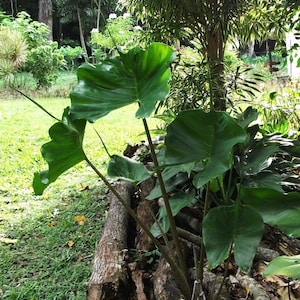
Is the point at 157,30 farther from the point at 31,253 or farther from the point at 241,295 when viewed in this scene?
the point at 241,295

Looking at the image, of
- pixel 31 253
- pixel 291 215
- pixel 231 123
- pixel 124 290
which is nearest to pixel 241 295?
pixel 124 290

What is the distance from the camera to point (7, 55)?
626 centimetres

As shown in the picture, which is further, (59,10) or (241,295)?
(59,10)

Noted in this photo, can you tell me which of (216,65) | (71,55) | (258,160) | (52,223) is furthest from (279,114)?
(71,55)

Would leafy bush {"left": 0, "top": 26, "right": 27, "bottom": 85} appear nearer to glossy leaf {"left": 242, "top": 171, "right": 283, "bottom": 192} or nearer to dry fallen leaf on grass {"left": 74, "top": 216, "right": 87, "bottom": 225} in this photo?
dry fallen leaf on grass {"left": 74, "top": 216, "right": 87, "bottom": 225}

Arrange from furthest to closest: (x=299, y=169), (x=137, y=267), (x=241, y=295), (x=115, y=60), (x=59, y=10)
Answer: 1. (x=59, y=10)
2. (x=299, y=169)
3. (x=137, y=267)
4. (x=241, y=295)
5. (x=115, y=60)

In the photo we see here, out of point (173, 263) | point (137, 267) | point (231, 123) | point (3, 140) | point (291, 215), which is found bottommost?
point (3, 140)

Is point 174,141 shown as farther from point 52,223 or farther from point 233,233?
point 52,223

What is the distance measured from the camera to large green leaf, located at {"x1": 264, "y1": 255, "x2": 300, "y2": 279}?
0.85 metres

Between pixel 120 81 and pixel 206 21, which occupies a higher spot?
pixel 206 21

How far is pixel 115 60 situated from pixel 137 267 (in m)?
0.76

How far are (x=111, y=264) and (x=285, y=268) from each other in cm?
73

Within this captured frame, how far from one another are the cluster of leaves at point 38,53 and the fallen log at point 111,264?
5557 millimetres

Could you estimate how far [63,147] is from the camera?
1.13 meters
